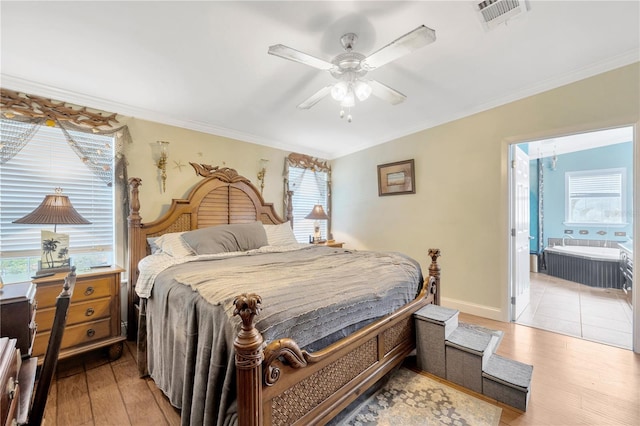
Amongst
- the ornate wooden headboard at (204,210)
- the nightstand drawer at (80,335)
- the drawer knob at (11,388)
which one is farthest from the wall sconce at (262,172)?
the drawer knob at (11,388)

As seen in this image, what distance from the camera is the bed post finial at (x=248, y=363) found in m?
0.97

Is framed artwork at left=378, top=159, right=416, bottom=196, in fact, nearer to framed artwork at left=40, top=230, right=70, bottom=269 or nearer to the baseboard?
the baseboard

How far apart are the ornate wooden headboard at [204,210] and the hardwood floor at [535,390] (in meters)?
0.66

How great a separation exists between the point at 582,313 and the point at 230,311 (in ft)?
13.9

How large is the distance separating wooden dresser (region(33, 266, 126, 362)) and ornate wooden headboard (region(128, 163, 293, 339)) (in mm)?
331

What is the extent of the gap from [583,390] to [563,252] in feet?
14.0

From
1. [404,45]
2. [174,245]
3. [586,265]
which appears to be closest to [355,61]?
[404,45]

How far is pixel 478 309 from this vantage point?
3127 millimetres

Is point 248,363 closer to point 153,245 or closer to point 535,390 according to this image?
point 535,390

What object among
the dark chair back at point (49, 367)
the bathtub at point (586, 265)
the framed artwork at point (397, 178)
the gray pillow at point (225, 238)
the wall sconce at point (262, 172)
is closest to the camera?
the dark chair back at point (49, 367)

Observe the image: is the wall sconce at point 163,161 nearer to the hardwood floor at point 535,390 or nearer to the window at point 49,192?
the window at point 49,192

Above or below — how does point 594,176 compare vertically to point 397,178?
above

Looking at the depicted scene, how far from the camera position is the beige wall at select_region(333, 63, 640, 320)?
2.41 metres

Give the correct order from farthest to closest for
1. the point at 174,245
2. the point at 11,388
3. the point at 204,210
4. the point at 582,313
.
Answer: the point at 204,210, the point at 582,313, the point at 174,245, the point at 11,388
